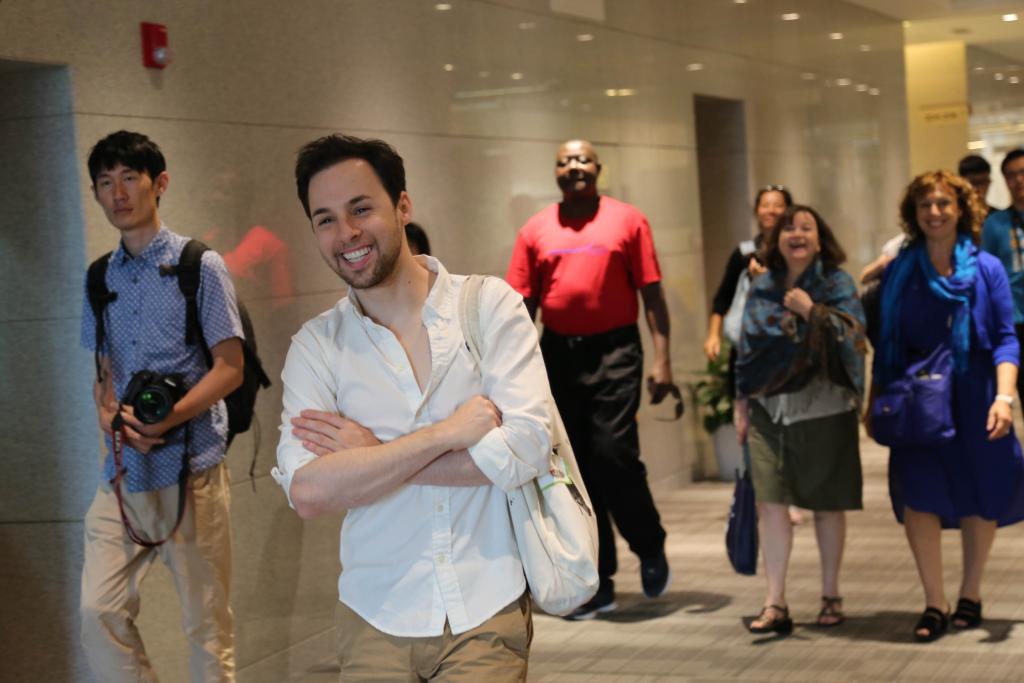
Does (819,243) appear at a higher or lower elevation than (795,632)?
higher

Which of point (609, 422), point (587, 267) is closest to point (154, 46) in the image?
point (587, 267)

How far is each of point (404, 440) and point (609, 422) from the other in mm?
3779

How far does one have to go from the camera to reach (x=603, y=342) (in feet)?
21.1

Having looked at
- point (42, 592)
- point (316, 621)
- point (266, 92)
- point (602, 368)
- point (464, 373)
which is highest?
point (266, 92)

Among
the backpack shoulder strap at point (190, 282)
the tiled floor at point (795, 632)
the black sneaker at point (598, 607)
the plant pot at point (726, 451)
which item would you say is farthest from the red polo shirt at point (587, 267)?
the plant pot at point (726, 451)

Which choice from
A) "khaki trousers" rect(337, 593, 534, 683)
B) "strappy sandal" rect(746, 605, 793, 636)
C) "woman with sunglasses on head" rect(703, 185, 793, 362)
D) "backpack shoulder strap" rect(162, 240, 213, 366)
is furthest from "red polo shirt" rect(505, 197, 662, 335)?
"khaki trousers" rect(337, 593, 534, 683)

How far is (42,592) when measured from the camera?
5.04 meters

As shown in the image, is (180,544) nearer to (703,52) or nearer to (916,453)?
(916,453)

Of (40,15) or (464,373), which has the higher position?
(40,15)

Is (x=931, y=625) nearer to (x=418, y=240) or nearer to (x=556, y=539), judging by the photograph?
(x=418, y=240)

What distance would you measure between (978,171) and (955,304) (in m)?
3.37

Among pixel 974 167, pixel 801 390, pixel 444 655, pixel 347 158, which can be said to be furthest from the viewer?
pixel 974 167

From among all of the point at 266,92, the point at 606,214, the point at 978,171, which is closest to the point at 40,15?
the point at 266,92

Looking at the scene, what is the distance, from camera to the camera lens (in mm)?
4273
